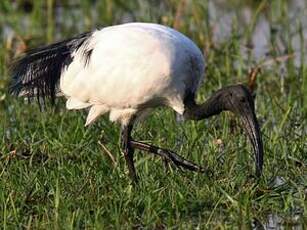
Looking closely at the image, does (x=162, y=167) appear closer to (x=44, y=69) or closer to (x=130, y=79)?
(x=130, y=79)

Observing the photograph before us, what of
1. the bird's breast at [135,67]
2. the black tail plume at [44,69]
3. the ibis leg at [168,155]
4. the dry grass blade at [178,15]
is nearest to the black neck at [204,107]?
the bird's breast at [135,67]

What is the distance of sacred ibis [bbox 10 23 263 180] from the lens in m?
5.81

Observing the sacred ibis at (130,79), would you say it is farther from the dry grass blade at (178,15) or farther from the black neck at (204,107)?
the dry grass blade at (178,15)

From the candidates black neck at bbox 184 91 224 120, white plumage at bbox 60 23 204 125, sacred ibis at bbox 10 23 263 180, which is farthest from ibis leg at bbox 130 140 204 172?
black neck at bbox 184 91 224 120

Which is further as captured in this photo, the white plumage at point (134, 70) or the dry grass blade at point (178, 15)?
the dry grass blade at point (178, 15)

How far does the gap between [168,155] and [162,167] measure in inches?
2.8

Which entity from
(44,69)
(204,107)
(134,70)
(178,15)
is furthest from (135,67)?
(178,15)

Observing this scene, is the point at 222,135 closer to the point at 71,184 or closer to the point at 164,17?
the point at 71,184

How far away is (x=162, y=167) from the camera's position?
19.4 ft

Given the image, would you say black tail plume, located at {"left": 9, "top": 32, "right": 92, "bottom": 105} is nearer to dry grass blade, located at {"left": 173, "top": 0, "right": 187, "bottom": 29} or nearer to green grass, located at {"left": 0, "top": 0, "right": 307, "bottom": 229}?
green grass, located at {"left": 0, "top": 0, "right": 307, "bottom": 229}

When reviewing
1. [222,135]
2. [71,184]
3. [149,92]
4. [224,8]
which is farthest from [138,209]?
[224,8]

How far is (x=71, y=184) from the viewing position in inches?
216

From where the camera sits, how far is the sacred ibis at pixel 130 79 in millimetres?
5812

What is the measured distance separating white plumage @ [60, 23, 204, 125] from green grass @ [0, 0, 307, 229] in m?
0.31
